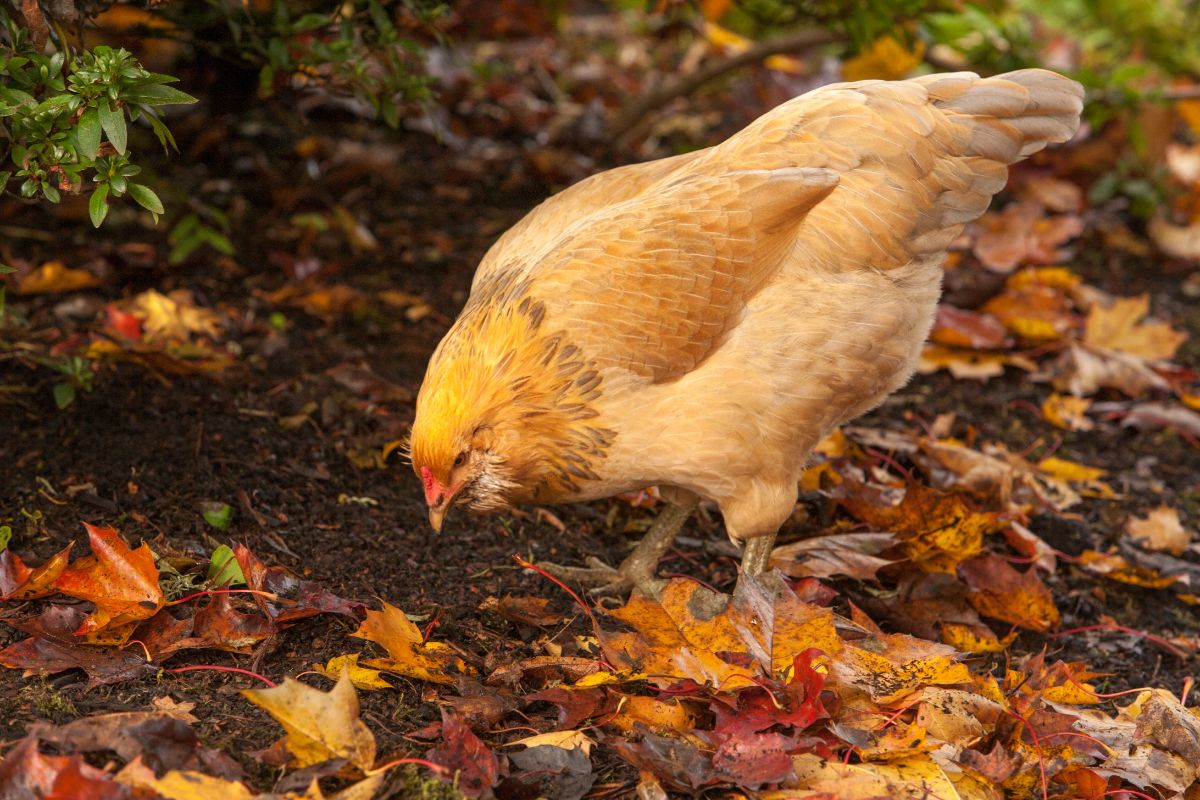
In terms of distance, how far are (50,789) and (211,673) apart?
0.56 metres

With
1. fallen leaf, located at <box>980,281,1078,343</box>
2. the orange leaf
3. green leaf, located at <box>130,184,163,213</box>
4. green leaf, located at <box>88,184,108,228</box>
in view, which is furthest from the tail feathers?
the orange leaf

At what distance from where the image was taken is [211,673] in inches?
104

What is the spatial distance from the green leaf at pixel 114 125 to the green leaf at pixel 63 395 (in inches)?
46.9

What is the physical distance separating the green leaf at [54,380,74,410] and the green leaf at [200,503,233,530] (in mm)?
595

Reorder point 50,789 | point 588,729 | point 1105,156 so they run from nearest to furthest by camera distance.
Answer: point 50,789 < point 588,729 < point 1105,156

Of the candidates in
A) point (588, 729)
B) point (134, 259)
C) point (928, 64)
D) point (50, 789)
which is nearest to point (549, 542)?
point (588, 729)

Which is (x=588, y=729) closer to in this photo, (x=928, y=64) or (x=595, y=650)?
(x=595, y=650)

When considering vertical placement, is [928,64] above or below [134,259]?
above

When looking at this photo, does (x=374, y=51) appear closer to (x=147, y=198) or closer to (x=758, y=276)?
(x=147, y=198)

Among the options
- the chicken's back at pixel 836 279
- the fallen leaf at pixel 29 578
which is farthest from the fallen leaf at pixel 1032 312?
the fallen leaf at pixel 29 578

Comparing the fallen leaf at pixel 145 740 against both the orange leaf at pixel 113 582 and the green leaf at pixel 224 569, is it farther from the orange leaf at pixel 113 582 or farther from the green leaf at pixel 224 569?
the green leaf at pixel 224 569

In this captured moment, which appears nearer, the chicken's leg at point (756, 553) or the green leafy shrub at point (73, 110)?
the green leafy shrub at point (73, 110)

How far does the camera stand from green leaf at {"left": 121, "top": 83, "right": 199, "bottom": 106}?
259 centimetres

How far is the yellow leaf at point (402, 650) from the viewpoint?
8.70 ft
